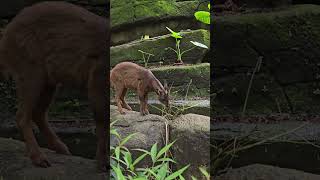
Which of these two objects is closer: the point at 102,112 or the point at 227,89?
the point at 102,112

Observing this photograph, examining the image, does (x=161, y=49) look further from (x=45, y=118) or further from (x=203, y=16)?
(x=45, y=118)

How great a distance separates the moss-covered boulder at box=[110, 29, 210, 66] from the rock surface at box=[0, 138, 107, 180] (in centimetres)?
51

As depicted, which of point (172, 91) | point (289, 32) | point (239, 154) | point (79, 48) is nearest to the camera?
point (79, 48)

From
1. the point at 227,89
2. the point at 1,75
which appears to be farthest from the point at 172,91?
the point at 1,75

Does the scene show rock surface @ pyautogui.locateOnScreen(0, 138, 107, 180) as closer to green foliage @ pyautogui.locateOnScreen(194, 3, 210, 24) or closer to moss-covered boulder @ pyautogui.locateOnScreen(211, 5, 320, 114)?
moss-covered boulder @ pyautogui.locateOnScreen(211, 5, 320, 114)

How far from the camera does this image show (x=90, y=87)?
3.86ft

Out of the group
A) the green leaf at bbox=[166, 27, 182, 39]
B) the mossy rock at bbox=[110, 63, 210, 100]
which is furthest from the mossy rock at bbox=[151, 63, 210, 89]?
the green leaf at bbox=[166, 27, 182, 39]

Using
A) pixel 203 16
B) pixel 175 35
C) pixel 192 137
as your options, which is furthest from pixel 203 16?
pixel 192 137

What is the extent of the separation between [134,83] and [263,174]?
506 millimetres

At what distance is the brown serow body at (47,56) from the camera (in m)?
1.16

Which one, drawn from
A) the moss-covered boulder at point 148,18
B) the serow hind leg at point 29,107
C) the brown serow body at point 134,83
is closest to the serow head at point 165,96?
the brown serow body at point 134,83

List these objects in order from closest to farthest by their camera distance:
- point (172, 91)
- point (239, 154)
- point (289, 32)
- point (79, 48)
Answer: point (79, 48)
point (239, 154)
point (289, 32)
point (172, 91)

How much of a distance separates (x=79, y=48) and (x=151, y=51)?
20.6 inches

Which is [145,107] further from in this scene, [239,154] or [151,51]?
[239,154]
